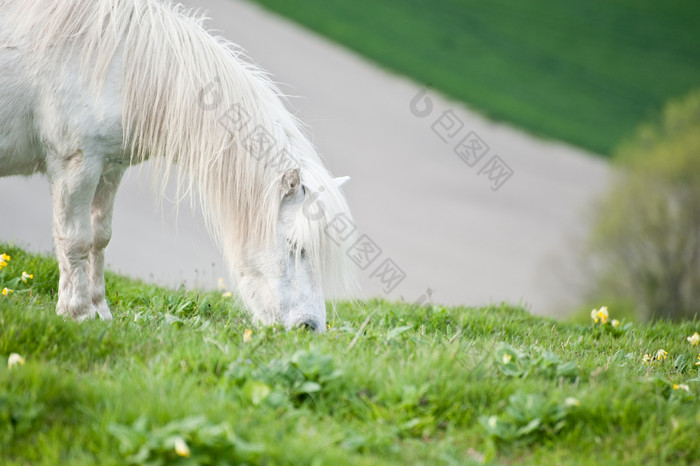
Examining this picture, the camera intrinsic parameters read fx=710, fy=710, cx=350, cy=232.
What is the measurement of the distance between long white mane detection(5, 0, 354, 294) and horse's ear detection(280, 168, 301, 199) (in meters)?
0.05

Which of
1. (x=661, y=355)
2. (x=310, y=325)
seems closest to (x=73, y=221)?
(x=310, y=325)

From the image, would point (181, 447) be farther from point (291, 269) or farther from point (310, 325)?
point (291, 269)

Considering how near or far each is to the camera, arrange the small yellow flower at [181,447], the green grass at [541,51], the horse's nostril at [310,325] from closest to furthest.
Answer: the small yellow flower at [181,447], the horse's nostril at [310,325], the green grass at [541,51]

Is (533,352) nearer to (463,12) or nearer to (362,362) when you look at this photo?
(362,362)

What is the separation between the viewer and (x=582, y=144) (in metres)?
16.4

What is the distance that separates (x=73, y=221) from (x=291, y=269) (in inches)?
54.7

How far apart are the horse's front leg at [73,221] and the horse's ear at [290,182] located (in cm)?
114

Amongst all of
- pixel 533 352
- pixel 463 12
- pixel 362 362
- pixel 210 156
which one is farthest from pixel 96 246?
pixel 463 12

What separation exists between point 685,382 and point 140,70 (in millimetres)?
3523

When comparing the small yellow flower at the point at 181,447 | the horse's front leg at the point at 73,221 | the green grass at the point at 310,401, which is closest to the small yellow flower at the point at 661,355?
the green grass at the point at 310,401

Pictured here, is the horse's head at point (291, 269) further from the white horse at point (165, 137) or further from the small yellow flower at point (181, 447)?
the small yellow flower at point (181, 447)

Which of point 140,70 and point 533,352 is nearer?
point 533,352

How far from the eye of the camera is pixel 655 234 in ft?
43.6

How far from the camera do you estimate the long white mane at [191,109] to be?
4176 millimetres
